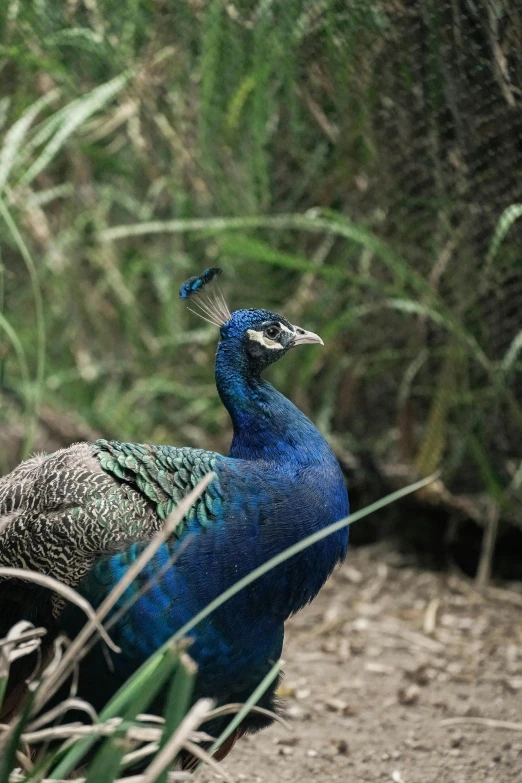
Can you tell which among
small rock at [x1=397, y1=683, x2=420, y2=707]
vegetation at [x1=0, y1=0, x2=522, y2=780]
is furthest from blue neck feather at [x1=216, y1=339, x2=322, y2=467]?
small rock at [x1=397, y1=683, x2=420, y2=707]

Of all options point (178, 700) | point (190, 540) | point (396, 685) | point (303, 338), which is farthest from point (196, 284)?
point (396, 685)

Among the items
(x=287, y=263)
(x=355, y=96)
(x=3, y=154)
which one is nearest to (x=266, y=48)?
(x=355, y=96)

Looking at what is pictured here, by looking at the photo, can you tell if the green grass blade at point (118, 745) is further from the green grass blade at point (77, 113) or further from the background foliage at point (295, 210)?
the green grass blade at point (77, 113)

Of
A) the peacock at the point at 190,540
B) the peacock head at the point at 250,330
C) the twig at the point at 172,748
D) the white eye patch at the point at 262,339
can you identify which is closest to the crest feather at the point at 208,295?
the peacock head at the point at 250,330

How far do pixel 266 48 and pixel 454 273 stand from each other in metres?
1.02

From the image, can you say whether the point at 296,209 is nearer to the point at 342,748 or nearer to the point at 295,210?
the point at 295,210

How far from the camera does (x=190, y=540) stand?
88.0 inches

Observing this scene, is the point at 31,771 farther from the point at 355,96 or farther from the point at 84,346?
the point at 84,346

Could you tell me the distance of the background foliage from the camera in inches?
126

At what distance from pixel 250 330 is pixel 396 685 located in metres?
1.46

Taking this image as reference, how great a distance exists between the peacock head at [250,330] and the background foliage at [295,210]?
24.3 inches

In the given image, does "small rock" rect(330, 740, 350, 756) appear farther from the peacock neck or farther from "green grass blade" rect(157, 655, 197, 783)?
"green grass blade" rect(157, 655, 197, 783)

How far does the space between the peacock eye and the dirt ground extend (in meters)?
1.14

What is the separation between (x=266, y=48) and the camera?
3449 millimetres
